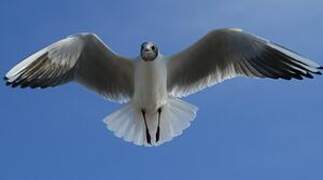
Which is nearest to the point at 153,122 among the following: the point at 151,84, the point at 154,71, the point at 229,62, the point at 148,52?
the point at 151,84

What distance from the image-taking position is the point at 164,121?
11281 mm

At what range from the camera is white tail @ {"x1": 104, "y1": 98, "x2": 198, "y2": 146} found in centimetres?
1123

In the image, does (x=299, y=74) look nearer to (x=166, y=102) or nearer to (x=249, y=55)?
(x=249, y=55)

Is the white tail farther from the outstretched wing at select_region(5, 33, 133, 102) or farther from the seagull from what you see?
the outstretched wing at select_region(5, 33, 133, 102)

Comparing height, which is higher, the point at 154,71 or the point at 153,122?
the point at 154,71

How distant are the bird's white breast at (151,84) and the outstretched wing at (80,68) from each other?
0.91ft

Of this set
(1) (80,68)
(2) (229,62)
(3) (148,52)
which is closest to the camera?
(3) (148,52)

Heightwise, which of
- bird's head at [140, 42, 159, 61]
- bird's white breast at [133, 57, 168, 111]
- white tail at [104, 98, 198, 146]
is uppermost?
bird's head at [140, 42, 159, 61]

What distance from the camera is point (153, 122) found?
444 inches

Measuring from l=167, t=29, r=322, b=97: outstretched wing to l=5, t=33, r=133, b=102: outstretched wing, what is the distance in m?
0.51

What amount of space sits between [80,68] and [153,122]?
916 millimetres

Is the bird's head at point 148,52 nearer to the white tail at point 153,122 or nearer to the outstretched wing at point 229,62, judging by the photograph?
the outstretched wing at point 229,62

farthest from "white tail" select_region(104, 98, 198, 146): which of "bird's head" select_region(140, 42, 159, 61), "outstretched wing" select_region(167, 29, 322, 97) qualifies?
"bird's head" select_region(140, 42, 159, 61)

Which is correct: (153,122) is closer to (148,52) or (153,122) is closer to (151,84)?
(151,84)
